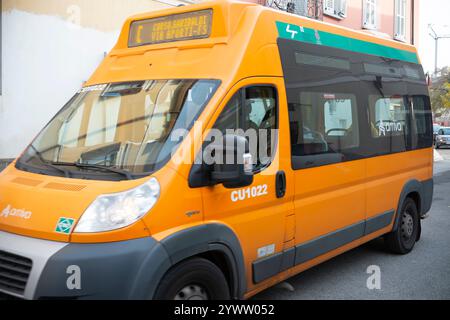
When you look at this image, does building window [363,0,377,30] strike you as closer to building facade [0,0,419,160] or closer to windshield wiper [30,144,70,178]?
building facade [0,0,419,160]

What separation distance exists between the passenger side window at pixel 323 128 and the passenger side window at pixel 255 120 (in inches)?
10.7

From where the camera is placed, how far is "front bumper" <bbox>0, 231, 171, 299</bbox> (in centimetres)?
294

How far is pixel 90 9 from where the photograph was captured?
9.64 metres

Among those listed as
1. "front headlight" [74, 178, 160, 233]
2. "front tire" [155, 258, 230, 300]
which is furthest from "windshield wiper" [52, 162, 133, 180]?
"front tire" [155, 258, 230, 300]

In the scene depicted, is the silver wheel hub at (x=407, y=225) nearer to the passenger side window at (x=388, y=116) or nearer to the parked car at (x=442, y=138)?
the passenger side window at (x=388, y=116)

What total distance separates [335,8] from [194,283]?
15599mm

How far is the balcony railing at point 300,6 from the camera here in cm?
1383

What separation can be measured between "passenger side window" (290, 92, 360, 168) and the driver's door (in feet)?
0.70

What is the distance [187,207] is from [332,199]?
1.94 meters

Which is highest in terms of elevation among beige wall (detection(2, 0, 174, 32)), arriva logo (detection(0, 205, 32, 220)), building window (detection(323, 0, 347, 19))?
building window (detection(323, 0, 347, 19))

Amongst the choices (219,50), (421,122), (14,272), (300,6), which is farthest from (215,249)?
(300,6)

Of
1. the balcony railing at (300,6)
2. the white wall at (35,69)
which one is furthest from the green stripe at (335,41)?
the balcony railing at (300,6)

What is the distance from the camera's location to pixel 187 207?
11.0ft

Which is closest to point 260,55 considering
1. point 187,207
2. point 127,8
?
point 187,207
